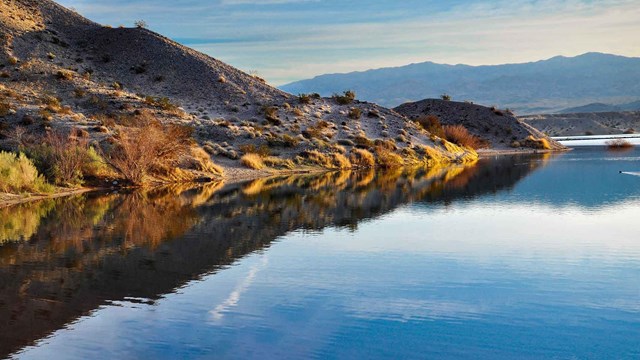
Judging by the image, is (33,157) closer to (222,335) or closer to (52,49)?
(222,335)

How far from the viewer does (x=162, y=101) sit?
61.1 m

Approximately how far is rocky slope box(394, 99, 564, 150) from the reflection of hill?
59243 millimetres

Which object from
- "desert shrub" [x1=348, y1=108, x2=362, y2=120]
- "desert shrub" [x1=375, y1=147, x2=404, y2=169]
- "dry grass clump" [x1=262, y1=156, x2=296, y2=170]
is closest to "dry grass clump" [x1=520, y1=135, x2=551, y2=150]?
"desert shrub" [x1=348, y1=108, x2=362, y2=120]

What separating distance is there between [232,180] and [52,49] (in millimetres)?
40626

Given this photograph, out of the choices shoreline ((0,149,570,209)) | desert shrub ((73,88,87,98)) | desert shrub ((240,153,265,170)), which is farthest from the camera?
desert shrub ((73,88,87,98))

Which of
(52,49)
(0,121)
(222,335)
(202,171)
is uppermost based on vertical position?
(52,49)

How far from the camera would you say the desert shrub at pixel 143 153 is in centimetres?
3562

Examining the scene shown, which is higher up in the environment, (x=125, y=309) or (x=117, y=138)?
(x=117, y=138)

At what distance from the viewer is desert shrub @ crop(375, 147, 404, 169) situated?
57.1m

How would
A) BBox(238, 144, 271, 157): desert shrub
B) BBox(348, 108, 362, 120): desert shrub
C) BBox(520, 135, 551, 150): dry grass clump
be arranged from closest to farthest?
BBox(238, 144, 271, 157): desert shrub → BBox(348, 108, 362, 120): desert shrub → BBox(520, 135, 551, 150): dry grass clump

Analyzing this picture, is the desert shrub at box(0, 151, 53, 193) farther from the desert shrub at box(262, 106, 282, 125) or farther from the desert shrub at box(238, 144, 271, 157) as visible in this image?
the desert shrub at box(262, 106, 282, 125)

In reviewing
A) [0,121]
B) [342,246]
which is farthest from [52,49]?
[342,246]

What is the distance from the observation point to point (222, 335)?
34.3ft

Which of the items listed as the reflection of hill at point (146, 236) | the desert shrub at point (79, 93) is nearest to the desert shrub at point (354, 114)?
the desert shrub at point (79, 93)
